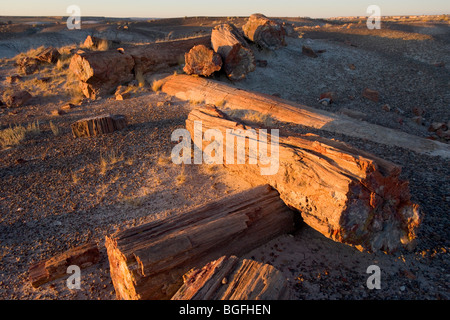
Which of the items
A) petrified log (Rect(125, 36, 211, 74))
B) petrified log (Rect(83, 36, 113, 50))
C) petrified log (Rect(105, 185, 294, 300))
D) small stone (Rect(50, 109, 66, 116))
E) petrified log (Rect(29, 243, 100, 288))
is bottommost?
petrified log (Rect(29, 243, 100, 288))

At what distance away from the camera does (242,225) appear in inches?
124

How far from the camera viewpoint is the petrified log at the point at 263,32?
1198cm

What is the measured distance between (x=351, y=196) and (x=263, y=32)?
10.6m

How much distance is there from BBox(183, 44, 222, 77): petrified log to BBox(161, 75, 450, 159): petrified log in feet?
0.86

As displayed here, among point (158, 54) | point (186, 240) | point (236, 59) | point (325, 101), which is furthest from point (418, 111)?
point (186, 240)

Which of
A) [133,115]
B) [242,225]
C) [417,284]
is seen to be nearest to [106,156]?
[133,115]

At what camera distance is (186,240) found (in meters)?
2.79

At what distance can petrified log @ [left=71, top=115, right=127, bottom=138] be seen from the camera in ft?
20.9

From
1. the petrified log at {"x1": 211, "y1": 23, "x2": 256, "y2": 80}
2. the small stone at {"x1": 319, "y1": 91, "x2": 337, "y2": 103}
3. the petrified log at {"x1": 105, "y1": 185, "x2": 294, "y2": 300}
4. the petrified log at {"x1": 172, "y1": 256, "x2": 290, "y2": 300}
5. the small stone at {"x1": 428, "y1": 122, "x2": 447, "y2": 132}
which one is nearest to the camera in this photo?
the petrified log at {"x1": 172, "y1": 256, "x2": 290, "y2": 300}

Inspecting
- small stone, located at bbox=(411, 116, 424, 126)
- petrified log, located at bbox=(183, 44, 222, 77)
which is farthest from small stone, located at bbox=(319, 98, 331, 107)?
petrified log, located at bbox=(183, 44, 222, 77)

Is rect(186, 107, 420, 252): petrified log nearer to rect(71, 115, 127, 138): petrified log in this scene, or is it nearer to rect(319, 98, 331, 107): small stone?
rect(71, 115, 127, 138): petrified log

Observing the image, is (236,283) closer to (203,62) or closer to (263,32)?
(203,62)

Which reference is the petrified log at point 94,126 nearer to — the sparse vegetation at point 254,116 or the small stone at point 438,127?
the sparse vegetation at point 254,116

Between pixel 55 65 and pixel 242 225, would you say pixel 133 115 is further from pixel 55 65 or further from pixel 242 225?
pixel 55 65
